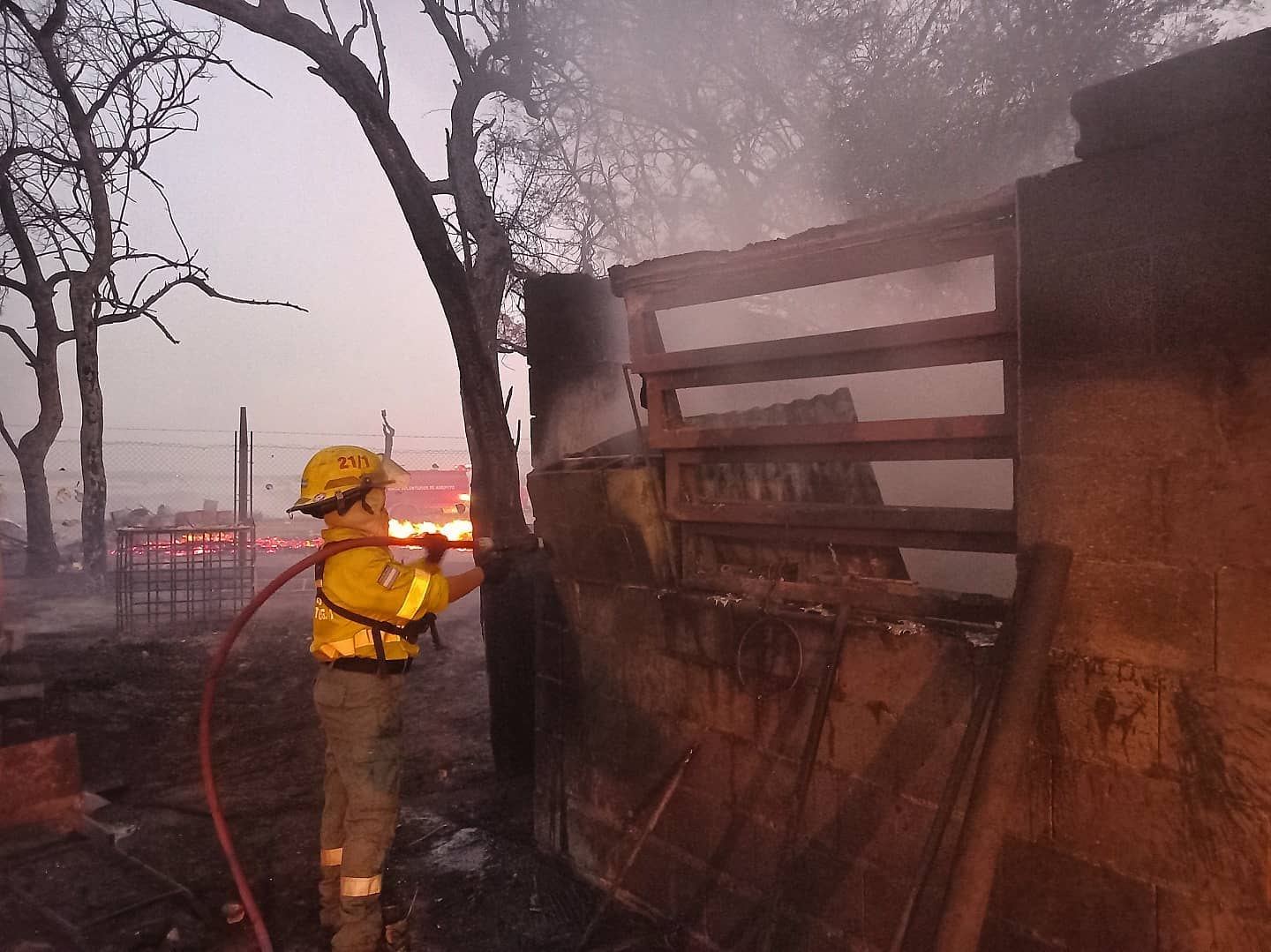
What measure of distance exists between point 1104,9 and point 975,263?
3.16 metres

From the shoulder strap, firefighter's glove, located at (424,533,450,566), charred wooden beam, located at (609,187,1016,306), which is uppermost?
charred wooden beam, located at (609,187,1016,306)

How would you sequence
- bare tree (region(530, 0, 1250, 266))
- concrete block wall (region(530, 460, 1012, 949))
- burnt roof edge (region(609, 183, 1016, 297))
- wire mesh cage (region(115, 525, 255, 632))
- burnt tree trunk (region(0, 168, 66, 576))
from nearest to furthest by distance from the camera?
1. burnt roof edge (region(609, 183, 1016, 297))
2. concrete block wall (region(530, 460, 1012, 949))
3. bare tree (region(530, 0, 1250, 266))
4. wire mesh cage (region(115, 525, 255, 632))
5. burnt tree trunk (region(0, 168, 66, 576))

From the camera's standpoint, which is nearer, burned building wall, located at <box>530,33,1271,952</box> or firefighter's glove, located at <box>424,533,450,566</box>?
burned building wall, located at <box>530,33,1271,952</box>

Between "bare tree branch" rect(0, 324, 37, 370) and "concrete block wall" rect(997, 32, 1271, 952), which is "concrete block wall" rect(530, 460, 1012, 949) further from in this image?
"bare tree branch" rect(0, 324, 37, 370)

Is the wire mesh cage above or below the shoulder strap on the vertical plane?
below

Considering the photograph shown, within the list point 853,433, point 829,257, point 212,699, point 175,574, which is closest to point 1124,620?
point 853,433

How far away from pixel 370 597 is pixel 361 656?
0.35 metres

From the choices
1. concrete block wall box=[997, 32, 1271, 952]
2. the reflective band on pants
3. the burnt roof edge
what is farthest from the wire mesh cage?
concrete block wall box=[997, 32, 1271, 952]

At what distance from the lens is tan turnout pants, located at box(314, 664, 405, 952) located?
4102mm

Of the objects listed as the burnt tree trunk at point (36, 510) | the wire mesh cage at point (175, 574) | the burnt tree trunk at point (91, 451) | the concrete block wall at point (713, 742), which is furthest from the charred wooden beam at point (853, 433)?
the burnt tree trunk at point (36, 510)

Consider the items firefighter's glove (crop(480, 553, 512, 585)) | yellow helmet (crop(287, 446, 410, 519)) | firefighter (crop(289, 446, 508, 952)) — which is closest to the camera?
firefighter (crop(289, 446, 508, 952))

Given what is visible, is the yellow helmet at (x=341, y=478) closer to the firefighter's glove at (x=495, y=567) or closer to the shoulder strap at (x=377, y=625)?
the shoulder strap at (x=377, y=625)

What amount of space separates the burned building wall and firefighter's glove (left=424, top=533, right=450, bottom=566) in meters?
1.84

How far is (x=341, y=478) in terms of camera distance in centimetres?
436
